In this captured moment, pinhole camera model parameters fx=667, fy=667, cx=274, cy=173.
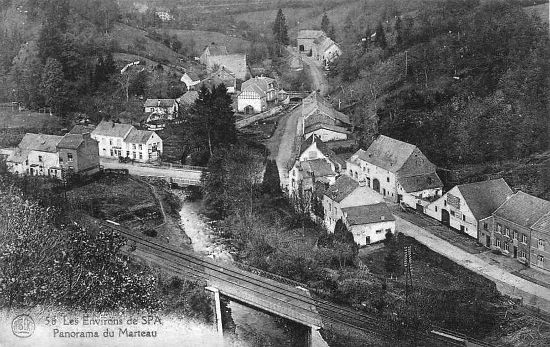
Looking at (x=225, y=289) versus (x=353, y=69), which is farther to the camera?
(x=353, y=69)

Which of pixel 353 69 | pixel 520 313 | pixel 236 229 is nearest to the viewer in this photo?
pixel 520 313

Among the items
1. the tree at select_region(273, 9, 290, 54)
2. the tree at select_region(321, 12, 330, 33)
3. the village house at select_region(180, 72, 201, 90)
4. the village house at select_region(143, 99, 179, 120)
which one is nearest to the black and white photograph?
the village house at select_region(143, 99, 179, 120)

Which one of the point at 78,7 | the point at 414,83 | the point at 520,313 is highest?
the point at 78,7

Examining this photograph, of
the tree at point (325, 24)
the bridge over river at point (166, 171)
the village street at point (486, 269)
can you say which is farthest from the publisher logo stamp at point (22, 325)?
the tree at point (325, 24)

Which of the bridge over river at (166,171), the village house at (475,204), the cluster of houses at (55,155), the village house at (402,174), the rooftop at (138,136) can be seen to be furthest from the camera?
the rooftop at (138,136)

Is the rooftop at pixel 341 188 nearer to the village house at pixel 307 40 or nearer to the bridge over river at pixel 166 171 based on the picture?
the bridge over river at pixel 166 171

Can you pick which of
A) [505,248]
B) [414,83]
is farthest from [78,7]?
[505,248]

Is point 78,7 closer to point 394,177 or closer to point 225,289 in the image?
point 394,177

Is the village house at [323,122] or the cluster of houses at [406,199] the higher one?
the village house at [323,122]
